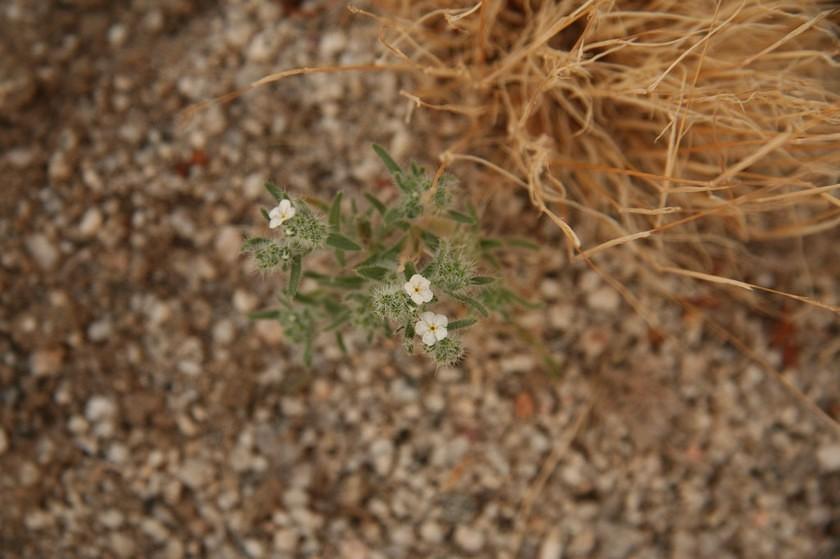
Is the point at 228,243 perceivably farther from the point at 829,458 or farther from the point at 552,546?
the point at 829,458

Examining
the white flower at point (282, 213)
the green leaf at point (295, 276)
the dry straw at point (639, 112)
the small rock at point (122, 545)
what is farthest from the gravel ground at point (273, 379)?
the white flower at point (282, 213)

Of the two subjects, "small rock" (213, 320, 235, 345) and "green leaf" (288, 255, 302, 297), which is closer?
"green leaf" (288, 255, 302, 297)

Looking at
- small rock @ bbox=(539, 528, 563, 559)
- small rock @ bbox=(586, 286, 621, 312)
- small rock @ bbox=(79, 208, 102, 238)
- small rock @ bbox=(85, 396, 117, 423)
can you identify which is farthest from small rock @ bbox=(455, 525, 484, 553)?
small rock @ bbox=(79, 208, 102, 238)

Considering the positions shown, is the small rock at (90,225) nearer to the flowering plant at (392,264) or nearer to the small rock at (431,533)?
the flowering plant at (392,264)

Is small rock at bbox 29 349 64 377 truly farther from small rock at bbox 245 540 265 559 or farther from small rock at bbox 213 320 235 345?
small rock at bbox 245 540 265 559

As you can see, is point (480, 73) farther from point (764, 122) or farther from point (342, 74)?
point (764, 122)

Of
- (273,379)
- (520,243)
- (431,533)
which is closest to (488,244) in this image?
(520,243)

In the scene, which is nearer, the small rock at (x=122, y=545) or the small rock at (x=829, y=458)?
the small rock at (x=122, y=545)
